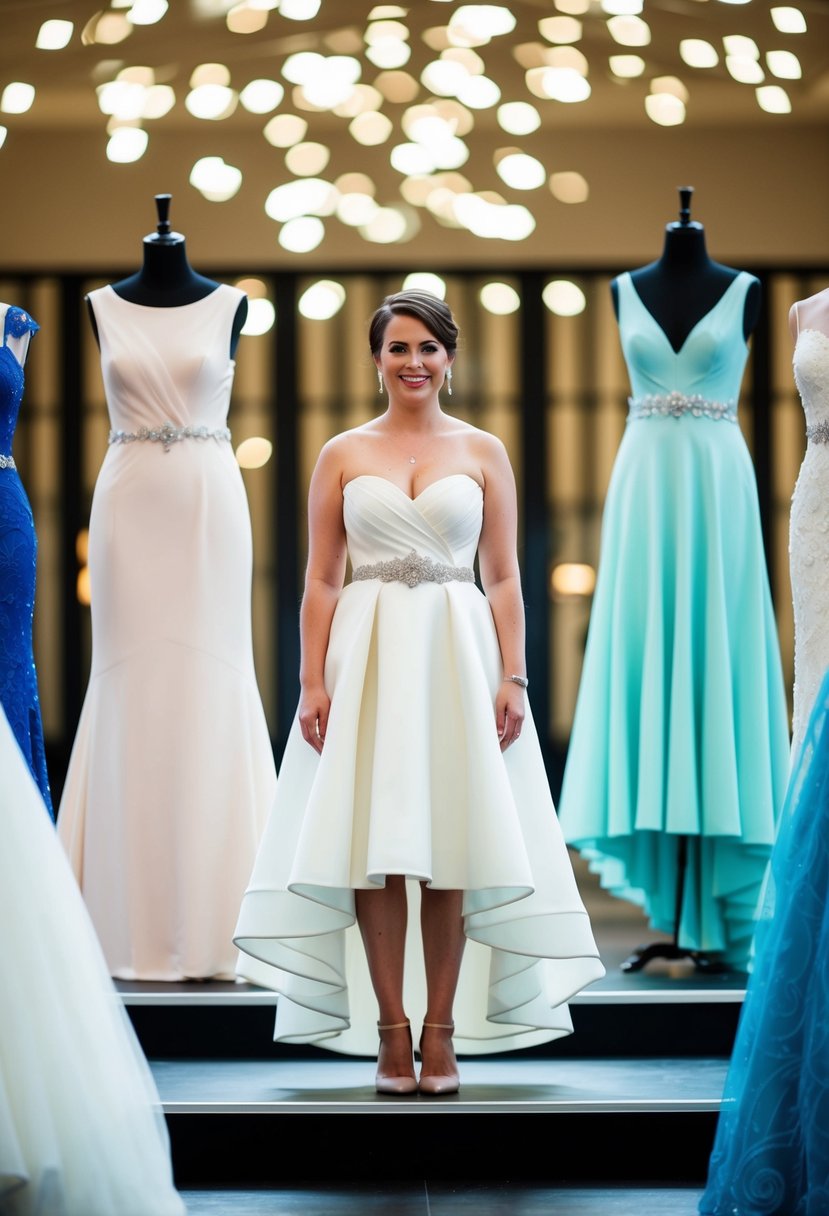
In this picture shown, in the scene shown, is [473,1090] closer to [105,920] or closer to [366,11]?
[105,920]

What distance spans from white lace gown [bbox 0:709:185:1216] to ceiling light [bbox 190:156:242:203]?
525 cm

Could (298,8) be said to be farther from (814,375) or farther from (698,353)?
(814,375)

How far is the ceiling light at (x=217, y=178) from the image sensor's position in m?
7.43

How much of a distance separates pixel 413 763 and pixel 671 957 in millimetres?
1317

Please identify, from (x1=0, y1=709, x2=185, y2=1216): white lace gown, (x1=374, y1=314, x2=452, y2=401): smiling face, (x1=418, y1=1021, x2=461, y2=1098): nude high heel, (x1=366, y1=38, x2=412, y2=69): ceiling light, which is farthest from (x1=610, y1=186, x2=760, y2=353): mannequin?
(x1=366, y1=38, x2=412, y2=69): ceiling light

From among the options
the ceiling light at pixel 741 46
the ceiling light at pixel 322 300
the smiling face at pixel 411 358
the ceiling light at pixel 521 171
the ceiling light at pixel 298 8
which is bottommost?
the smiling face at pixel 411 358

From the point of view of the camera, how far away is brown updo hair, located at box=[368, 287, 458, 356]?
3.14 m

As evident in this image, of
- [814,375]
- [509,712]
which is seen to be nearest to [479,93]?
[814,375]

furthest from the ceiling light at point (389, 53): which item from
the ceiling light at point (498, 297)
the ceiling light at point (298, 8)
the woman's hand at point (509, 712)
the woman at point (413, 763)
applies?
the woman's hand at point (509, 712)

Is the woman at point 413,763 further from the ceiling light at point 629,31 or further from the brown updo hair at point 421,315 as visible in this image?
the ceiling light at point 629,31

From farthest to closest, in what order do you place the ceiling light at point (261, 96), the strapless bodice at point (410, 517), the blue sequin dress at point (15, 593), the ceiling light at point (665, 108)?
1. the ceiling light at point (665, 108)
2. the ceiling light at point (261, 96)
3. the blue sequin dress at point (15, 593)
4. the strapless bodice at point (410, 517)

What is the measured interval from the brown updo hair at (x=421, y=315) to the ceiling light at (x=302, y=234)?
4366mm

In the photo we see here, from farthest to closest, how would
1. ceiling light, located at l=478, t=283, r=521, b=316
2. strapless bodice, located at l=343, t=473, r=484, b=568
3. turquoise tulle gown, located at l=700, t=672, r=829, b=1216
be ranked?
1. ceiling light, located at l=478, t=283, r=521, b=316
2. strapless bodice, located at l=343, t=473, r=484, b=568
3. turquoise tulle gown, located at l=700, t=672, r=829, b=1216

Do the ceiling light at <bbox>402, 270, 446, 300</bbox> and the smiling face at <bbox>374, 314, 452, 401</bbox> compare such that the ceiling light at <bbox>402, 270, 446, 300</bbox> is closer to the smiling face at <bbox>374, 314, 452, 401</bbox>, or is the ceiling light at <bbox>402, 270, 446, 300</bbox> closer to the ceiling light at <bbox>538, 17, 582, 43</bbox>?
the ceiling light at <bbox>538, 17, 582, 43</bbox>
